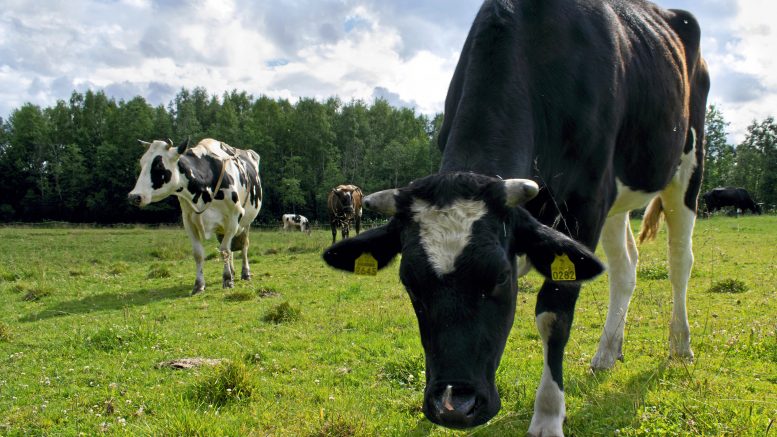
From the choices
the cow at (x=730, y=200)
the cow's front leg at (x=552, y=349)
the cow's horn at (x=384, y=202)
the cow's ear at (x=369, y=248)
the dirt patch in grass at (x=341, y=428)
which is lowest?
the dirt patch in grass at (x=341, y=428)

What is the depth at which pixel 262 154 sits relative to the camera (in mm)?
73875

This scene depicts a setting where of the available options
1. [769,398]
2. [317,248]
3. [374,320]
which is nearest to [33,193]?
[317,248]

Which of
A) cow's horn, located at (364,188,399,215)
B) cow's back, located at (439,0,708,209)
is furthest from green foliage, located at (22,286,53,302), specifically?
cow's horn, located at (364,188,399,215)

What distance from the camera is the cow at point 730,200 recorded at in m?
47.7

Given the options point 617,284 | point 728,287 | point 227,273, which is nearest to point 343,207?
point 227,273

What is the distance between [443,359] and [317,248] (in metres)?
19.4

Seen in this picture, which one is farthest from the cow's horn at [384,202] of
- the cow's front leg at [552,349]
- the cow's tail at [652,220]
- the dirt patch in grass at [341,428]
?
the cow's tail at [652,220]

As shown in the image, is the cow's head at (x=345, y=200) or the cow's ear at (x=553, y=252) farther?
the cow's head at (x=345, y=200)

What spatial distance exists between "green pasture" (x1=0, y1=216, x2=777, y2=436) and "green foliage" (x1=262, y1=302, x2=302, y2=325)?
0.08 feet

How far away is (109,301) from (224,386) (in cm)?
772

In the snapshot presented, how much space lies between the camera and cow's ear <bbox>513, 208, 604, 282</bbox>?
3.19 m

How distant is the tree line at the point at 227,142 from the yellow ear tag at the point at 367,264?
2623 inches

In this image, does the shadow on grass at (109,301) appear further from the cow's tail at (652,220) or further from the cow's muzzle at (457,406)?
the cow's tail at (652,220)

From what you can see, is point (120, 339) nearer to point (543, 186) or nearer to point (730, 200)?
point (543, 186)
